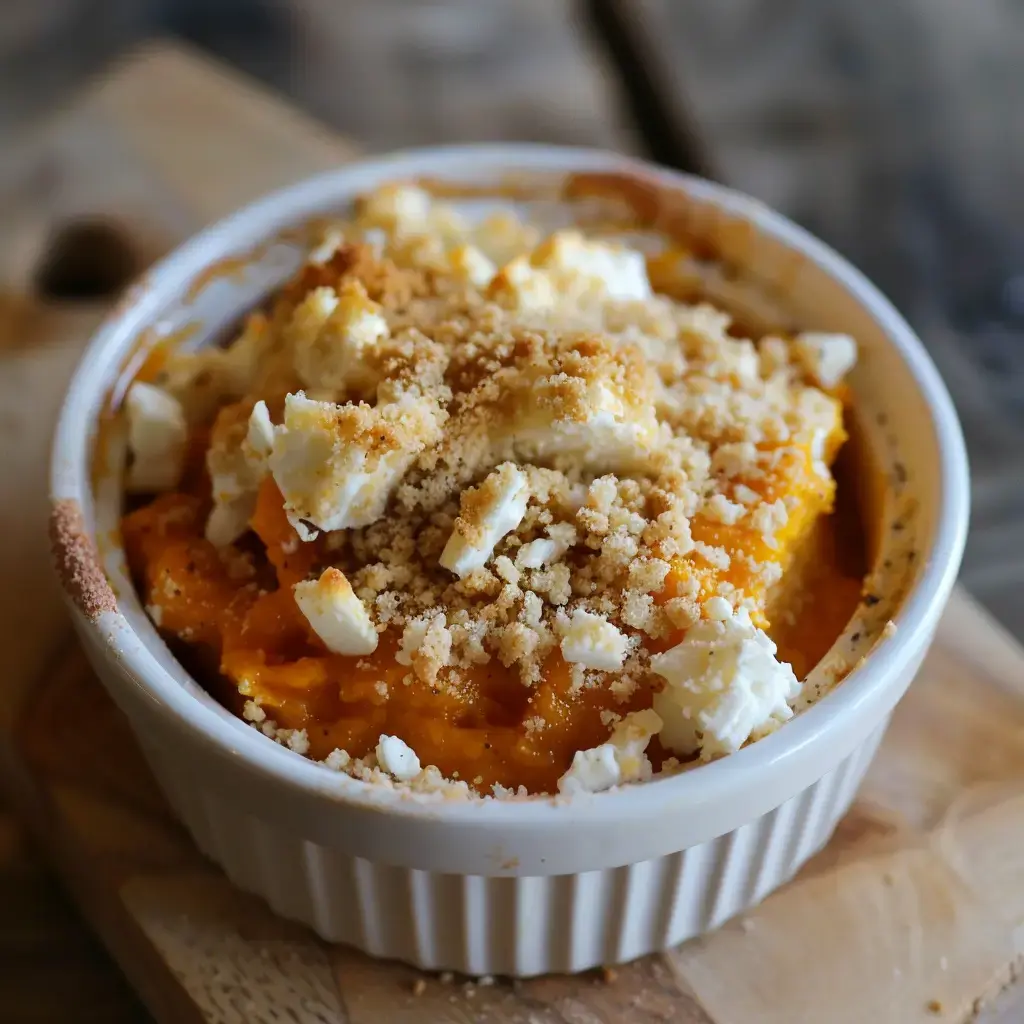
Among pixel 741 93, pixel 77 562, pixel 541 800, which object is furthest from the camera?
pixel 741 93

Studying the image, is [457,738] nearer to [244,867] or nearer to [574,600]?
[574,600]

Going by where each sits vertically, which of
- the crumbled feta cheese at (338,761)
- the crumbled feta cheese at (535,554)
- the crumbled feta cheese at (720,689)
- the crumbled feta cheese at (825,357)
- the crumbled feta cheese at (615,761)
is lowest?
the crumbled feta cheese at (338,761)

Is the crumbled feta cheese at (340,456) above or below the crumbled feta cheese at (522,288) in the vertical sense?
below

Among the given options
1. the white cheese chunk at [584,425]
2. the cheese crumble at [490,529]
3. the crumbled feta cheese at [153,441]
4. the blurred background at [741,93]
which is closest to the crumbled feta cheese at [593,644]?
the cheese crumble at [490,529]

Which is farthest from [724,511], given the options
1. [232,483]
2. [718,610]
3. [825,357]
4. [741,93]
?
[741,93]

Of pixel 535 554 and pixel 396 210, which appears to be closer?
pixel 535 554

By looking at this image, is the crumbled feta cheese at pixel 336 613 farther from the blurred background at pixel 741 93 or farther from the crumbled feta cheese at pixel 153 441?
the blurred background at pixel 741 93

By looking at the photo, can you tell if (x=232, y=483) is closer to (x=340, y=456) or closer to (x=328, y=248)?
(x=340, y=456)
